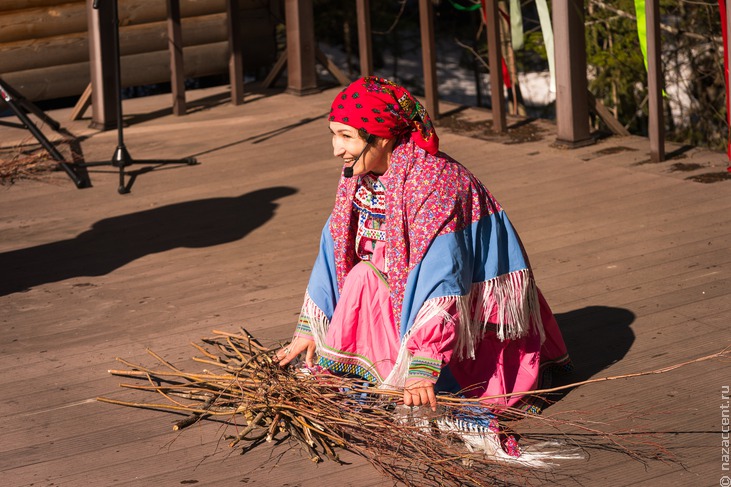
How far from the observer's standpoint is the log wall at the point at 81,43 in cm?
974

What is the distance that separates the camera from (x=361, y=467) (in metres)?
3.29

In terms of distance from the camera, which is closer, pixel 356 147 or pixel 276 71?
pixel 356 147

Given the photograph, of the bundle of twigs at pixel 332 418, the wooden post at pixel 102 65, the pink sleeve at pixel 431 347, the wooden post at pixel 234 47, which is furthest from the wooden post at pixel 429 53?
the pink sleeve at pixel 431 347

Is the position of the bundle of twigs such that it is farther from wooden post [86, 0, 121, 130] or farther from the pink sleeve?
wooden post [86, 0, 121, 130]

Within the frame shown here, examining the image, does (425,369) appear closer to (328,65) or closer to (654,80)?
(654,80)

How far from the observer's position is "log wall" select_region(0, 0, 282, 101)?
32.0 ft

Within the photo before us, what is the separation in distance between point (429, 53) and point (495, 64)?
0.72 m

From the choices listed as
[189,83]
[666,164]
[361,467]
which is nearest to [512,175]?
[666,164]

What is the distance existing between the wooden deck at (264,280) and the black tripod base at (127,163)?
0.31 feet

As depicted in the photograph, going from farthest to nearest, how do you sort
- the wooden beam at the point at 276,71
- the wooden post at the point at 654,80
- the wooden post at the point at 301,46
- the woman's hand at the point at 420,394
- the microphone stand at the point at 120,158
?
the wooden beam at the point at 276,71 < the wooden post at the point at 301,46 < the microphone stand at the point at 120,158 < the wooden post at the point at 654,80 < the woman's hand at the point at 420,394

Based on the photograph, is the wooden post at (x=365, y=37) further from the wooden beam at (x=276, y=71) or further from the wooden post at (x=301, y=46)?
the wooden beam at (x=276, y=71)

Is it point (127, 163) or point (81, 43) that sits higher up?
point (81, 43)

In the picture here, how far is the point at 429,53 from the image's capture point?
8227 mm

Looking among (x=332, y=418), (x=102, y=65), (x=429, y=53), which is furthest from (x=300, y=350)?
(x=102, y=65)
